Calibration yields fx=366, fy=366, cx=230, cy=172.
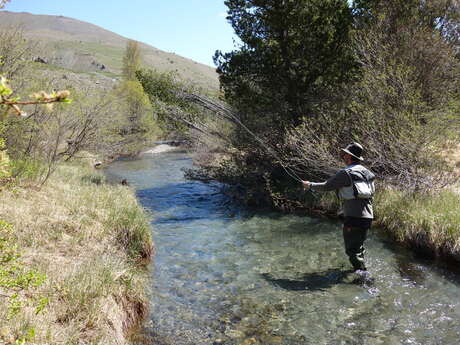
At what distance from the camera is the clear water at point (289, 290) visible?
5004 mm

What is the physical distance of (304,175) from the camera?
42.3ft

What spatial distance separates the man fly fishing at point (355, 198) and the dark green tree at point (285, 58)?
21.2 ft

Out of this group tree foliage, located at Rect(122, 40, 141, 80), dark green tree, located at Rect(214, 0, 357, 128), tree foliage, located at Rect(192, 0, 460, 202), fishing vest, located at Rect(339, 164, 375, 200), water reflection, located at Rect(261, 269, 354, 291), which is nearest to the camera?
fishing vest, located at Rect(339, 164, 375, 200)

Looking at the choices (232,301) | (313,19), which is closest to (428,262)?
(232,301)

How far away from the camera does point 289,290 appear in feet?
20.9

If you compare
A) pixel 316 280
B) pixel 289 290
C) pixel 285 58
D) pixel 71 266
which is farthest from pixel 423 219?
pixel 285 58

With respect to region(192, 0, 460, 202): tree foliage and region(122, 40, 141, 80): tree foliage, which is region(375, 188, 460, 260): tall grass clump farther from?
region(122, 40, 141, 80): tree foliage

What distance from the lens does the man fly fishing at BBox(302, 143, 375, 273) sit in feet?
21.0

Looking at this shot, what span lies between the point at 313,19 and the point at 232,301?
10519mm

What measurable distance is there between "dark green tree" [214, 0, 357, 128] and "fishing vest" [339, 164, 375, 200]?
6473 millimetres

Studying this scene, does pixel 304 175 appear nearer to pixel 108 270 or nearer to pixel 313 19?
pixel 313 19

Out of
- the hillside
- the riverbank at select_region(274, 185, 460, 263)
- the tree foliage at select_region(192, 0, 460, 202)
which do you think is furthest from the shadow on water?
the hillside

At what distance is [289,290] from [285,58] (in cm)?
967

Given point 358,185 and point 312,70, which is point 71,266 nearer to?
point 358,185
